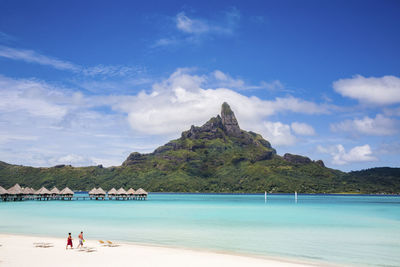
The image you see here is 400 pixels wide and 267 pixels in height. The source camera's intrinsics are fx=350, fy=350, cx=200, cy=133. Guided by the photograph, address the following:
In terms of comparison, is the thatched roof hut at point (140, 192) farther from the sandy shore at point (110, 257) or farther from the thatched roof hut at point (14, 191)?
the sandy shore at point (110, 257)

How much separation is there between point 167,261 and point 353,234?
708 inches

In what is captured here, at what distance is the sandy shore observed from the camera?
1475 centimetres

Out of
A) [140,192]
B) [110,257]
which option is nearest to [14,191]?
[140,192]

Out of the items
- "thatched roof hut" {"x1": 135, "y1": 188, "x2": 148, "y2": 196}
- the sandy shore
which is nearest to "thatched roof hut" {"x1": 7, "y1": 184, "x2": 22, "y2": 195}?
"thatched roof hut" {"x1": 135, "y1": 188, "x2": 148, "y2": 196}

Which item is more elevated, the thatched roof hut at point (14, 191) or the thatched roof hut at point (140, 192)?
the thatched roof hut at point (14, 191)

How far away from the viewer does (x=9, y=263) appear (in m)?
14.0

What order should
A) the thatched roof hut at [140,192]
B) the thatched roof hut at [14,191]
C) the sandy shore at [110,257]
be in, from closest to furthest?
the sandy shore at [110,257] → the thatched roof hut at [14,191] → the thatched roof hut at [140,192]

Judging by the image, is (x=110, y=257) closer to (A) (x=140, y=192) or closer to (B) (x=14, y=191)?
(B) (x=14, y=191)

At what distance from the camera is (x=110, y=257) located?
16078 millimetres

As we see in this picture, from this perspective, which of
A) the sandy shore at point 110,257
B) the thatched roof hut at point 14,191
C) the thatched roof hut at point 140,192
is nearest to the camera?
the sandy shore at point 110,257

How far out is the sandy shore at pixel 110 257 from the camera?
1475cm

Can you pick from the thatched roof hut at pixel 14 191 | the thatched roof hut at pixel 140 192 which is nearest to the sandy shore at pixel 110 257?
the thatched roof hut at pixel 14 191

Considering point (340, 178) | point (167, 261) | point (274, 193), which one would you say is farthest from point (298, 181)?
point (167, 261)

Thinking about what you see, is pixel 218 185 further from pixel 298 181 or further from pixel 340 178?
pixel 340 178
